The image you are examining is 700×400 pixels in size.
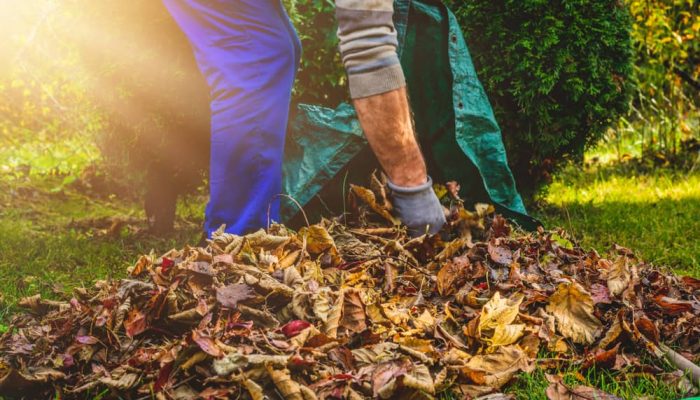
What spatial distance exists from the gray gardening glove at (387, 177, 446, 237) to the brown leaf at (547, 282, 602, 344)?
76 centimetres

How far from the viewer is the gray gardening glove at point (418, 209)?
8.67 ft

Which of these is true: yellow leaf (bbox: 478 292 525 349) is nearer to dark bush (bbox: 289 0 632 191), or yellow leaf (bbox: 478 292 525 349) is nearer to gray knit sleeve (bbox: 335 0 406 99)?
gray knit sleeve (bbox: 335 0 406 99)

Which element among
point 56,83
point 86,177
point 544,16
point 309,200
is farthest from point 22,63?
point 544,16

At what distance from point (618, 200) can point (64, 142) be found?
5.05m

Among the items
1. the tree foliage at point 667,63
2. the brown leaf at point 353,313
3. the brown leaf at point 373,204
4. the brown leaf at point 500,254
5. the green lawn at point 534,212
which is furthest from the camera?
the tree foliage at point 667,63

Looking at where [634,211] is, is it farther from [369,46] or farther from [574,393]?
[574,393]

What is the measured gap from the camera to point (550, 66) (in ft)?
11.8

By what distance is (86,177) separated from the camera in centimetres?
573

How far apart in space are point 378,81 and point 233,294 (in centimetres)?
105

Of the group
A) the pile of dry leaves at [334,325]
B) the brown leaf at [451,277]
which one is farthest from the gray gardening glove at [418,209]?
the brown leaf at [451,277]

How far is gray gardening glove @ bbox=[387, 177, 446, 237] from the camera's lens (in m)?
2.64

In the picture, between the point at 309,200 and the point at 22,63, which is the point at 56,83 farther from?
the point at 309,200

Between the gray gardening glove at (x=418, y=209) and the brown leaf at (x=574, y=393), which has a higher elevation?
the brown leaf at (x=574, y=393)

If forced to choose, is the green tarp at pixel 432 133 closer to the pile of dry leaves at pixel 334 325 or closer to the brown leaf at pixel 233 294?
the pile of dry leaves at pixel 334 325
